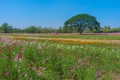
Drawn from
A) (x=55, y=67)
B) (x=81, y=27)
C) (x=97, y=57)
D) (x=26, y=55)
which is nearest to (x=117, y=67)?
(x=97, y=57)

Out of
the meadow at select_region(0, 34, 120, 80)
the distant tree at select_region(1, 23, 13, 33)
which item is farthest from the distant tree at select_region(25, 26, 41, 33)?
the meadow at select_region(0, 34, 120, 80)

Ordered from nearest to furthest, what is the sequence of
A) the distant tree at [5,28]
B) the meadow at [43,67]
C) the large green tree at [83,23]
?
1. the meadow at [43,67]
2. the distant tree at [5,28]
3. the large green tree at [83,23]

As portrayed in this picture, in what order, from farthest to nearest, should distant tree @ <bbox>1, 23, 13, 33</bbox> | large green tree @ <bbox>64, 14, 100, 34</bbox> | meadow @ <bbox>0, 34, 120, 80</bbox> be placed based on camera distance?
large green tree @ <bbox>64, 14, 100, 34</bbox>
distant tree @ <bbox>1, 23, 13, 33</bbox>
meadow @ <bbox>0, 34, 120, 80</bbox>

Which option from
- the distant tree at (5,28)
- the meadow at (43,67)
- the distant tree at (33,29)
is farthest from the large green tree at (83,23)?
the meadow at (43,67)

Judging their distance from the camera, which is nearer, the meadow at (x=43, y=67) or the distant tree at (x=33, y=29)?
the meadow at (x=43, y=67)

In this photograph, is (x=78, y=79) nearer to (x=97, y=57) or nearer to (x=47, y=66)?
(x=47, y=66)

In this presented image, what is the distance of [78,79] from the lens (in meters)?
7.11

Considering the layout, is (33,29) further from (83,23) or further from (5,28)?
(83,23)

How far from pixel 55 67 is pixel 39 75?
1260 millimetres

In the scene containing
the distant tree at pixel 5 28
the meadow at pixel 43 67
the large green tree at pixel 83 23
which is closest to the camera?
the meadow at pixel 43 67

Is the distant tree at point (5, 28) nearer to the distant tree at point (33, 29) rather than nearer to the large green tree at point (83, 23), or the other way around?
the distant tree at point (33, 29)

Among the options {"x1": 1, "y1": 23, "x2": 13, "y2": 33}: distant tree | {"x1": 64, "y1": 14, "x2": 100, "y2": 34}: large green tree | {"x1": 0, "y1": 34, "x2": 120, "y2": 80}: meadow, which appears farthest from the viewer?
{"x1": 64, "y1": 14, "x2": 100, "y2": 34}: large green tree

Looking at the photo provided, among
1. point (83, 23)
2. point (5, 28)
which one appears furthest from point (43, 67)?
point (83, 23)

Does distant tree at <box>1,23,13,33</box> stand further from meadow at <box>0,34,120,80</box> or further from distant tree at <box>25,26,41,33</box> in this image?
meadow at <box>0,34,120,80</box>
